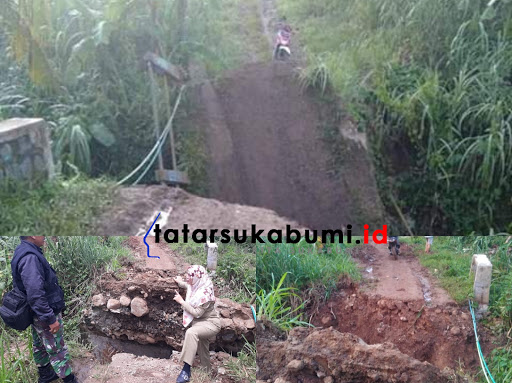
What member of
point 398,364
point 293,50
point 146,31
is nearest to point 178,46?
point 146,31

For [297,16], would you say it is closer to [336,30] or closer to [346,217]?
[336,30]

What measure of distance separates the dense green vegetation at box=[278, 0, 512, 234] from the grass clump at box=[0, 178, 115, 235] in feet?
5.39

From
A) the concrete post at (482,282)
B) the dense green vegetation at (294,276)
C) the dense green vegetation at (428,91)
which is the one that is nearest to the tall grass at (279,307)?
the dense green vegetation at (294,276)

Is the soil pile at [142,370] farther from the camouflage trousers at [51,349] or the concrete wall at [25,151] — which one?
the concrete wall at [25,151]

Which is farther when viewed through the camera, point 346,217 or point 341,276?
point 346,217

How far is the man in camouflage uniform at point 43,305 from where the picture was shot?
222 centimetres

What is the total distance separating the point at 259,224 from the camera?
3420 mm

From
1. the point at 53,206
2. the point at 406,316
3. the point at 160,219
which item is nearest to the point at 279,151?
the point at 160,219

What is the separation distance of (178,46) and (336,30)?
1.11 m

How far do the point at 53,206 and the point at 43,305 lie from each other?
141cm

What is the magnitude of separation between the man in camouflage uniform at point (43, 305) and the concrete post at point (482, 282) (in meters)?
1.70

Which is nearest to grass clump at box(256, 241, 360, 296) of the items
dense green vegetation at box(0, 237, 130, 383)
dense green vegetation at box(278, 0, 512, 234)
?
dense green vegetation at box(0, 237, 130, 383)

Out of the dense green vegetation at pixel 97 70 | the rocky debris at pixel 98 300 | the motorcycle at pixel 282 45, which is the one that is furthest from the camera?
the motorcycle at pixel 282 45

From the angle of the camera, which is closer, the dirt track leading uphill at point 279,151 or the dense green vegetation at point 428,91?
the dirt track leading uphill at point 279,151
